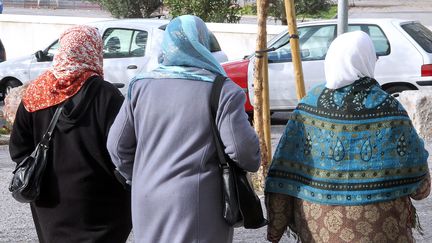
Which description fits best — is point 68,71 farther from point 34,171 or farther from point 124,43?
point 124,43

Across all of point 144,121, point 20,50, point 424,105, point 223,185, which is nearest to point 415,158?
point 223,185

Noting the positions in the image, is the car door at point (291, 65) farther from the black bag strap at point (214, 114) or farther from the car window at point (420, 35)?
the black bag strap at point (214, 114)

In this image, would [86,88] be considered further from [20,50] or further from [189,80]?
[20,50]

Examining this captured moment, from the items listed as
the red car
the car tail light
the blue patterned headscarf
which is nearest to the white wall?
the red car

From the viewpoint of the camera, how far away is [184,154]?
12.8 feet

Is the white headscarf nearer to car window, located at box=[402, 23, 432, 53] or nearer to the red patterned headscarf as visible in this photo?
the red patterned headscarf

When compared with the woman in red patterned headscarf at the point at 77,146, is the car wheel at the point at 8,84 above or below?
below

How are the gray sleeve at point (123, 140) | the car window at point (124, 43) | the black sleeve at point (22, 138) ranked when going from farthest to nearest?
the car window at point (124, 43) < the black sleeve at point (22, 138) < the gray sleeve at point (123, 140)

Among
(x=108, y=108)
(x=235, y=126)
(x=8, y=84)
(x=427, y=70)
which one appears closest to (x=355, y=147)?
(x=235, y=126)

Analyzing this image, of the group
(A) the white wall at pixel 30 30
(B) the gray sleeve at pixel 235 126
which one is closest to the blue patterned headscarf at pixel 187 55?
(B) the gray sleeve at pixel 235 126

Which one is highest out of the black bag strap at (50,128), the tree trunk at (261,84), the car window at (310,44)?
the black bag strap at (50,128)

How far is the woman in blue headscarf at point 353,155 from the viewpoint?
156 inches

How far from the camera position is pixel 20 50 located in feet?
70.0

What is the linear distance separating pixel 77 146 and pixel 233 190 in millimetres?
962
